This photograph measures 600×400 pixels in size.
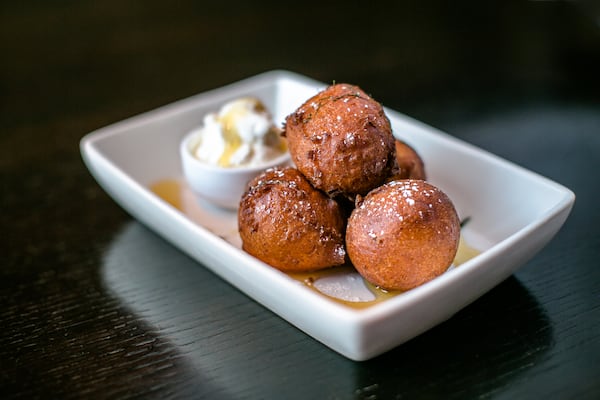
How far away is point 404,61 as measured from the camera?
6.79 feet

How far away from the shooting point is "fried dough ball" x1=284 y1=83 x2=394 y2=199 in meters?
1.00

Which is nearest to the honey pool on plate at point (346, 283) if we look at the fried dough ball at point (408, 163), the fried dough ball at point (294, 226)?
the fried dough ball at point (294, 226)

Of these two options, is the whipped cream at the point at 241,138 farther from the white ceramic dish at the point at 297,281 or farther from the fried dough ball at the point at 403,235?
the fried dough ball at the point at 403,235

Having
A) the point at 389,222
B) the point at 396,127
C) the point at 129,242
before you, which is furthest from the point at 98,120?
the point at 389,222

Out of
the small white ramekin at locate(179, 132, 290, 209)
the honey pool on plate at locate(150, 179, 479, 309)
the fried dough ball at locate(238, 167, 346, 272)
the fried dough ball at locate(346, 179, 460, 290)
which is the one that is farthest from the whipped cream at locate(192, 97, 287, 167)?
the fried dough ball at locate(346, 179, 460, 290)

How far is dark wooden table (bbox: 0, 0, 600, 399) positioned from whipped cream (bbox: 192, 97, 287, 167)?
20cm

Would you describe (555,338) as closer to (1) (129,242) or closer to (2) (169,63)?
(1) (129,242)

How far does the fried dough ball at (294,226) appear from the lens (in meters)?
1.03

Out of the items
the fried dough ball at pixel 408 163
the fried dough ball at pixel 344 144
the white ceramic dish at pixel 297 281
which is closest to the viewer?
the white ceramic dish at pixel 297 281

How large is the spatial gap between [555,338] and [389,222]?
0.27 m

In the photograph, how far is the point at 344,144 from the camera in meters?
1.00

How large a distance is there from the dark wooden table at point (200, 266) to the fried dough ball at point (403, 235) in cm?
9

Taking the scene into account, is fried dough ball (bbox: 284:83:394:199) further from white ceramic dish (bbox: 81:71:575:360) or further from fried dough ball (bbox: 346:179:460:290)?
white ceramic dish (bbox: 81:71:575:360)

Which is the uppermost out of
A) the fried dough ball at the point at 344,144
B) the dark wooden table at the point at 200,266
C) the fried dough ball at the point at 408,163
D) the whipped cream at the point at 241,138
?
the fried dough ball at the point at 344,144
